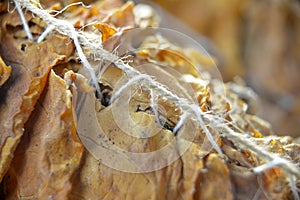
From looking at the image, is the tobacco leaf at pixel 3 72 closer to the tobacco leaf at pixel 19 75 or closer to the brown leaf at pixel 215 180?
the tobacco leaf at pixel 19 75

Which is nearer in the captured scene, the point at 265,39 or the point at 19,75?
the point at 19,75

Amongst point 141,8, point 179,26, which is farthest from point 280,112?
point 141,8

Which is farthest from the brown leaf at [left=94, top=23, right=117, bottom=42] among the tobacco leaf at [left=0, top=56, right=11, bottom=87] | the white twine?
the tobacco leaf at [left=0, top=56, right=11, bottom=87]

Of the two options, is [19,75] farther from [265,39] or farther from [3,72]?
[265,39]

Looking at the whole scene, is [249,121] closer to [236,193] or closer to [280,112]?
[236,193]

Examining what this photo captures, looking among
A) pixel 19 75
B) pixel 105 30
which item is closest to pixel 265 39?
pixel 105 30

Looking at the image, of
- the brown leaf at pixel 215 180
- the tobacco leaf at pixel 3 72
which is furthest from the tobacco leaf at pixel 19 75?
the brown leaf at pixel 215 180
